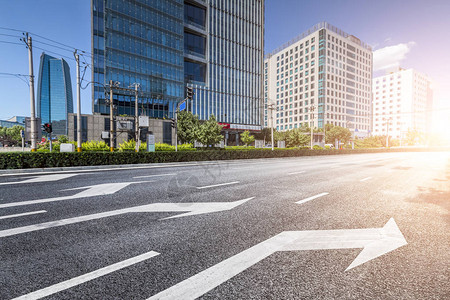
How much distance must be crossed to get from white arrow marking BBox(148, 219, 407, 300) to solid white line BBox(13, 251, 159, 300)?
0.73 meters

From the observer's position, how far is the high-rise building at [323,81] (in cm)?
8381

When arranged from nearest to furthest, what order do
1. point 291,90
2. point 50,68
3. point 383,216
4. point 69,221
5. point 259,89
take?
point 69,221 < point 383,216 < point 259,89 < point 291,90 < point 50,68

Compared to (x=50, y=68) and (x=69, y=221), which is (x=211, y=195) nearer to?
(x=69, y=221)

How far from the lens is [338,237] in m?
3.18

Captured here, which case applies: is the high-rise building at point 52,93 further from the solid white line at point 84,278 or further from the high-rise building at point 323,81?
the solid white line at point 84,278

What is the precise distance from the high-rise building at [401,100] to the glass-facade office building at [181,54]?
9177 centimetres

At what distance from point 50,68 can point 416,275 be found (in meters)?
177

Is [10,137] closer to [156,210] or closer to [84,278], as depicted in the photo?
[156,210]

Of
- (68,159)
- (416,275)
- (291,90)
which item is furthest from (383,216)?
(291,90)

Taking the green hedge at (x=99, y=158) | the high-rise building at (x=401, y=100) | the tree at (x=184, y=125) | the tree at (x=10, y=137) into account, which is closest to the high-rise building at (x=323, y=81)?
the high-rise building at (x=401, y=100)

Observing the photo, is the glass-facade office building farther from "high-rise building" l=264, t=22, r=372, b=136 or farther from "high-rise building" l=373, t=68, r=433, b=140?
"high-rise building" l=373, t=68, r=433, b=140

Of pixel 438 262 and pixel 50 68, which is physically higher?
pixel 50 68

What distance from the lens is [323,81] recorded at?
8319 centimetres

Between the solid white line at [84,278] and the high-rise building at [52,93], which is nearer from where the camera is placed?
the solid white line at [84,278]
